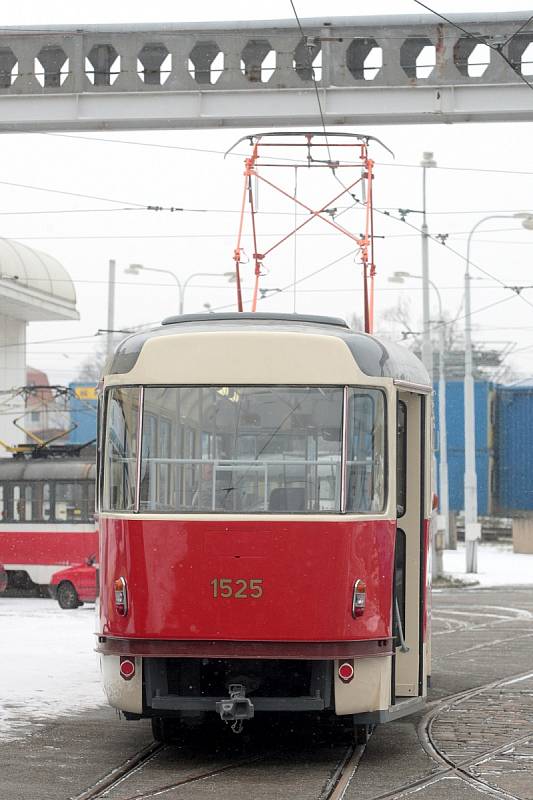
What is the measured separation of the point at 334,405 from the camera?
9359 mm

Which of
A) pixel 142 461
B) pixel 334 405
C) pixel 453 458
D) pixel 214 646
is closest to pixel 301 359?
pixel 334 405

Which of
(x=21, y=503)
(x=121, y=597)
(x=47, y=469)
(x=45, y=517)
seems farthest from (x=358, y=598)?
(x=21, y=503)

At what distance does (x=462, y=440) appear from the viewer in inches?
2004

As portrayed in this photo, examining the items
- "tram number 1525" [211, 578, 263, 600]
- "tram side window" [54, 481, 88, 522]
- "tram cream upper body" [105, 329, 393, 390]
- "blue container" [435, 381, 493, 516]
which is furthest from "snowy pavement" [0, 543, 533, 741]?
Result: "blue container" [435, 381, 493, 516]

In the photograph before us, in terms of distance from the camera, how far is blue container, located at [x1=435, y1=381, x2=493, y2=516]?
162 feet

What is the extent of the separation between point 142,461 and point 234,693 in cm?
156

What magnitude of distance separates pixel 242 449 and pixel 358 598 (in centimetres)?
118

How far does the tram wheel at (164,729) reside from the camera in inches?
391

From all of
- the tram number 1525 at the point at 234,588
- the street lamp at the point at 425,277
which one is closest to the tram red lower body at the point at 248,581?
the tram number 1525 at the point at 234,588

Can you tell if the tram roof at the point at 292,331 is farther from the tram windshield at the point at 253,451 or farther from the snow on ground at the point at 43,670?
the snow on ground at the point at 43,670

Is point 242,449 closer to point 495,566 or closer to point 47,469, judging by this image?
point 47,469

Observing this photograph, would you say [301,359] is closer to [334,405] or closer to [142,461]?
[334,405]

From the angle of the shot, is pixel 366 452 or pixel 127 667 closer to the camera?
pixel 127 667

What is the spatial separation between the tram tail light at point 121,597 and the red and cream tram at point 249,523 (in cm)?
1
